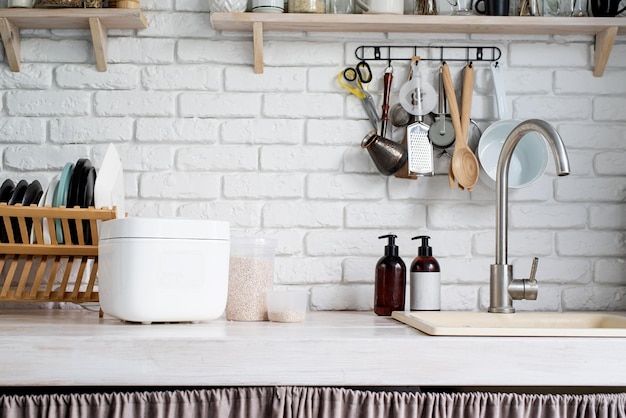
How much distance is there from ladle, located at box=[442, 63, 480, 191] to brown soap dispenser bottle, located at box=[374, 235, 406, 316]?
12.2 inches

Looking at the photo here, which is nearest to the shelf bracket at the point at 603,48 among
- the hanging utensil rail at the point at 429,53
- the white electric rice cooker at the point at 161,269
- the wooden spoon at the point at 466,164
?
the hanging utensil rail at the point at 429,53

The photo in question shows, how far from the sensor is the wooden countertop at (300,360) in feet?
4.34

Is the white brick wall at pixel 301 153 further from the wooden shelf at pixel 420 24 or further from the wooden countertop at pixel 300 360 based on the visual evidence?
the wooden countertop at pixel 300 360

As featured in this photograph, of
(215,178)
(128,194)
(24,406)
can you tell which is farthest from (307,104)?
(24,406)

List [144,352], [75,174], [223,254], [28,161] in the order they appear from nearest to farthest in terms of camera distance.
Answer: [144,352], [223,254], [75,174], [28,161]

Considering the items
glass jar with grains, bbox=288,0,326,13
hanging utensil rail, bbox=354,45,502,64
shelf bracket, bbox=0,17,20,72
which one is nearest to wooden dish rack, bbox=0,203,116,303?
shelf bracket, bbox=0,17,20,72

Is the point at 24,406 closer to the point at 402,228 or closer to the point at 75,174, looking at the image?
A: the point at 75,174

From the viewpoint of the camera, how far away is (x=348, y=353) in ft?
4.45

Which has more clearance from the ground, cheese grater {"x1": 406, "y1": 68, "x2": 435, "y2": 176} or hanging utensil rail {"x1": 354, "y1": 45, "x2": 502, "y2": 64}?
hanging utensil rail {"x1": 354, "y1": 45, "x2": 502, "y2": 64}

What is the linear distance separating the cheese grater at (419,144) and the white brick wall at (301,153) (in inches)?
3.1

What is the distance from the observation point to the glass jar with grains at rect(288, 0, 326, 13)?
199 centimetres

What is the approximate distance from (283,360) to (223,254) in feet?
1.11

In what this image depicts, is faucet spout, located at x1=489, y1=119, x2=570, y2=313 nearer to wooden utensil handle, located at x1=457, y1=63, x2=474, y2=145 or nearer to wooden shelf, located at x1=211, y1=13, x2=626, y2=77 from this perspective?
wooden utensil handle, located at x1=457, y1=63, x2=474, y2=145

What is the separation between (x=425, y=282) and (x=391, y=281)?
88 millimetres
